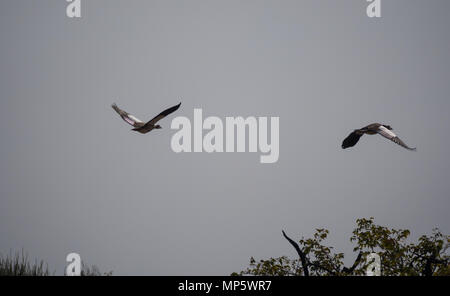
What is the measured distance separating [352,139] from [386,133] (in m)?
1.29

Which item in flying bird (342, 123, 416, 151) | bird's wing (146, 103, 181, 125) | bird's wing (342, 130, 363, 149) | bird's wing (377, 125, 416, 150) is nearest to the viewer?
bird's wing (146, 103, 181, 125)

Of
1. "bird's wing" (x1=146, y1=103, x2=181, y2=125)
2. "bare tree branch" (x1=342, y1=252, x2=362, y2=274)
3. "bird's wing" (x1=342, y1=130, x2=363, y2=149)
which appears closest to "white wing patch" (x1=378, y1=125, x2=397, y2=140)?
"bird's wing" (x1=342, y1=130, x2=363, y2=149)

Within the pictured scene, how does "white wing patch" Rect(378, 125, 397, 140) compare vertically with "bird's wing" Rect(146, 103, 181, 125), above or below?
below

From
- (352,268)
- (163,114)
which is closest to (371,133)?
(352,268)

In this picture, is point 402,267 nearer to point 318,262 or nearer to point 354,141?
point 318,262

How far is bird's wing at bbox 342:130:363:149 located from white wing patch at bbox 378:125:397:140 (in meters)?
0.85

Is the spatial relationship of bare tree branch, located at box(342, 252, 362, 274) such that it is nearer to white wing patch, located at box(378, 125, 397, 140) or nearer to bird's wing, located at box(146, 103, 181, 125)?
white wing patch, located at box(378, 125, 397, 140)

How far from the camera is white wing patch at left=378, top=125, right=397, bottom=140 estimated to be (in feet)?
58.6

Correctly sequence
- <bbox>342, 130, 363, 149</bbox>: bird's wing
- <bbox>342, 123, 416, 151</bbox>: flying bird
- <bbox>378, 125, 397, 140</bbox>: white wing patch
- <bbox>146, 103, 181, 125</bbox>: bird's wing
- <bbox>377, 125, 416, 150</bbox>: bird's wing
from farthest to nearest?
1. <bbox>342, 130, 363, 149</bbox>: bird's wing
2. <bbox>342, 123, 416, 151</bbox>: flying bird
3. <bbox>378, 125, 397, 140</bbox>: white wing patch
4. <bbox>377, 125, 416, 150</bbox>: bird's wing
5. <bbox>146, 103, 181, 125</bbox>: bird's wing

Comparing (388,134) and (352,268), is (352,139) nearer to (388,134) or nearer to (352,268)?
(388,134)

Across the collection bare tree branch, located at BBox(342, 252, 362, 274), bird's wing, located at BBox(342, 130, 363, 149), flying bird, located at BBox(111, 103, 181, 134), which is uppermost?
flying bird, located at BBox(111, 103, 181, 134)

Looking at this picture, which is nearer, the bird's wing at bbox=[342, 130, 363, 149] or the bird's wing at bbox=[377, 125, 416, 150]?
the bird's wing at bbox=[377, 125, 416, 150]

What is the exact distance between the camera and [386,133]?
18188mm
